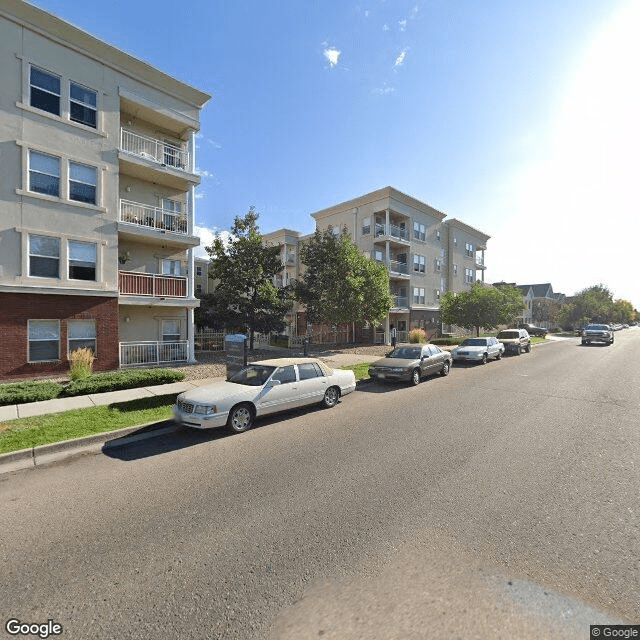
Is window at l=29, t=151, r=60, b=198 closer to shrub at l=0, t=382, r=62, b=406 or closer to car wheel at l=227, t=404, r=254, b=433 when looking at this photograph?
shrub at l=0, t=382, r=62, b=406

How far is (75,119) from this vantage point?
1409 centimetres

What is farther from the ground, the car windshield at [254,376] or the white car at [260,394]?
the car windshield at [254,376]

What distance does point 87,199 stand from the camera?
1430 centimetres

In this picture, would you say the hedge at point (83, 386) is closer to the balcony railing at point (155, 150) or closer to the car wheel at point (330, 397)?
the car wheel at point (330, 397)

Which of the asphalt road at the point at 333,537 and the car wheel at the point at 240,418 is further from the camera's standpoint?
the car wheel at the point at 240,418

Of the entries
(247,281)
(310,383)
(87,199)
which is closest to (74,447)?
(310,383)

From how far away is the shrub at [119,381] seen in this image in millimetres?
10406

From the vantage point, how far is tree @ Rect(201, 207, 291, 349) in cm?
2042

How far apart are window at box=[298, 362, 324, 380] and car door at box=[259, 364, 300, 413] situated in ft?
0.78

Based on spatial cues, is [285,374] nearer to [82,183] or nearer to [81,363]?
[81,363]

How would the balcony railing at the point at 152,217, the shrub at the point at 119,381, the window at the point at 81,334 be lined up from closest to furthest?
1. the shrub at the point at 119,381
2. the window at the point at 81,334
3. the balcony railing at the point at 152,217

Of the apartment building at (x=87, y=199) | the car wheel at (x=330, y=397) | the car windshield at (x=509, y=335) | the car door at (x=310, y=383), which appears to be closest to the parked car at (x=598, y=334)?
the car windshield at (x=509, y=335)

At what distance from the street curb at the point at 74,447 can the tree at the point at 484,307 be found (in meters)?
26.8

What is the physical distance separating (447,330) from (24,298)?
122 feet
